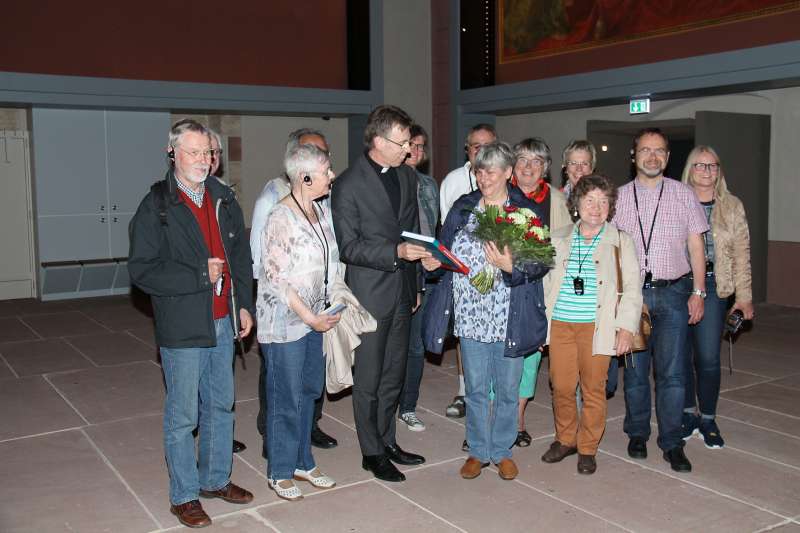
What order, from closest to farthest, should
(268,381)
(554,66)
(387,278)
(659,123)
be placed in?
(268,381), (387,278), (554,66), (659,123)

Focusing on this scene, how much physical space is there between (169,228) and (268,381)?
0.89 metres

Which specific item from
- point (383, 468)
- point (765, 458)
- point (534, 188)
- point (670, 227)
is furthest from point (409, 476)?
point (765, 458)

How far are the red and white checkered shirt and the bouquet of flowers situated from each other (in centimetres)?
81

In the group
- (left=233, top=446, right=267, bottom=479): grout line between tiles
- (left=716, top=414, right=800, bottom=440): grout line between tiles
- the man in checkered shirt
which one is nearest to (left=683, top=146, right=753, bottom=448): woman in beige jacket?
the man in checkered shirt

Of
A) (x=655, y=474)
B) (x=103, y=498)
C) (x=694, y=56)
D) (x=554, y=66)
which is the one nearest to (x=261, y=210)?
(x=103, y=498)

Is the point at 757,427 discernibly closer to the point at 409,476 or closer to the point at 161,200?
the point at 409,476

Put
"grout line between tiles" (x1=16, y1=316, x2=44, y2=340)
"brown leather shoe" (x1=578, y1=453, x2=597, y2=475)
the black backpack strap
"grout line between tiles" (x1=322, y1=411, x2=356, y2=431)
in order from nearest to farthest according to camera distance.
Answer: the black backpack strap, "brown leather shoe" (x1=578, y1=453, x2=597, y2=475), "grout line between tiles" (x1=322, y1=411, x2=356, y2=431), "grout line between tiles" (x1=16, y1=316, x2=44, y2=340)

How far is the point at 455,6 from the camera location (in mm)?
11648

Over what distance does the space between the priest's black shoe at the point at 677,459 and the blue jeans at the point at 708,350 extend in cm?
37

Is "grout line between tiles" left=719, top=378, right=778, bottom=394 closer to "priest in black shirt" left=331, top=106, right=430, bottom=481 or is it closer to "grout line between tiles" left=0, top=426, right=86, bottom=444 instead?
"priest in black shirt" left=331, top=106, right=430, bottom=481

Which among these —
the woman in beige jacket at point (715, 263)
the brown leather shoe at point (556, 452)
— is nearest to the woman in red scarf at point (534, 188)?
the brown leather shoe at point (556, 452)

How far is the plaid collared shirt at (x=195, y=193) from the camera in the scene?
351 cm

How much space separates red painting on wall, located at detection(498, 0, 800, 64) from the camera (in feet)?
27.6

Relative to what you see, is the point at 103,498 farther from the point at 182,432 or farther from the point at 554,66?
the point at 554,66
